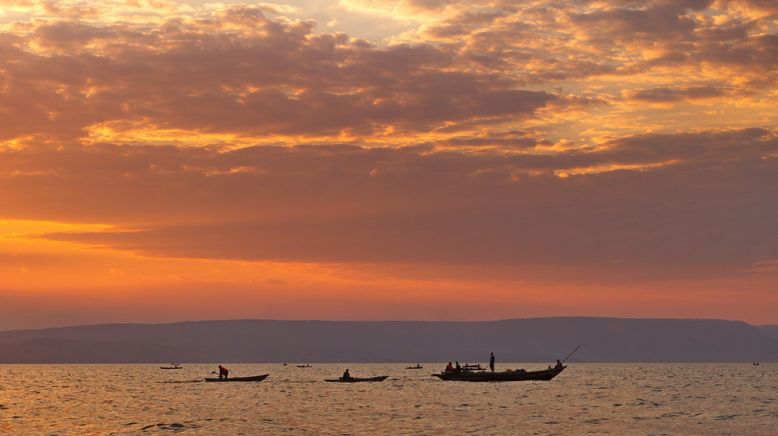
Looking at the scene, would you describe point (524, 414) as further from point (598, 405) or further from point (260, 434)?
point (260, 434)

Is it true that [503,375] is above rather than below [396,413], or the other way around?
above

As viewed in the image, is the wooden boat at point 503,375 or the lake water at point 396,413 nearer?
the lake water at point 396,413

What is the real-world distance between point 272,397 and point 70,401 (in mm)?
24735

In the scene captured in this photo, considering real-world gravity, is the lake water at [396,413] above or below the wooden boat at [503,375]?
below

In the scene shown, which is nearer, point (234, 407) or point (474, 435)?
point (474, 435)

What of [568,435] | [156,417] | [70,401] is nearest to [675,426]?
[568,435]

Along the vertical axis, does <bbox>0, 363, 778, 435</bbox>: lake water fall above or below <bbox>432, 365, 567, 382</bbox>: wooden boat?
below

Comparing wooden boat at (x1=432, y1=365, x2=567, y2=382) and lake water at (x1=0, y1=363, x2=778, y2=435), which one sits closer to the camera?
lake water at (x1=0, y1=363, x2=778, y2=435)

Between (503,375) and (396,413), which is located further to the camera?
(503,375)

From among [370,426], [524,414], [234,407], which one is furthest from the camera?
[234,407]

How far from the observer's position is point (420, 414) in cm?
8994

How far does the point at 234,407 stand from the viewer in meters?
104

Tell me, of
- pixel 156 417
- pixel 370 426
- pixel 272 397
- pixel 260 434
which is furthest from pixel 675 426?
pixel 272 397

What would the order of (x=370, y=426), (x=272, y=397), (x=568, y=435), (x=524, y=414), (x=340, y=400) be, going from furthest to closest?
(x=272, y=397), (x=340, y=400), (x=524, y=414), (x=370, y=426), (x=568, y=435)
